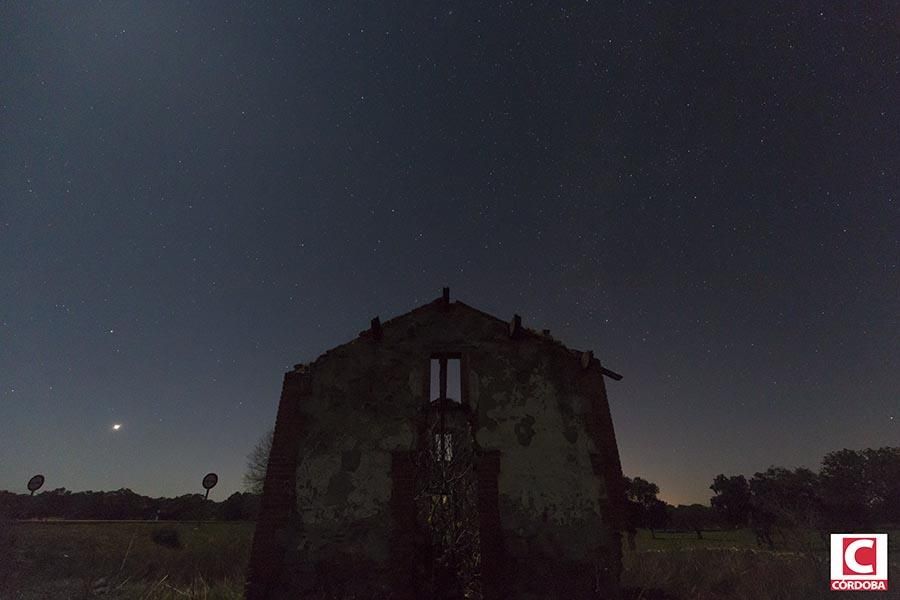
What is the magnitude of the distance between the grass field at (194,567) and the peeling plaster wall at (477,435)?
1743 millimetres

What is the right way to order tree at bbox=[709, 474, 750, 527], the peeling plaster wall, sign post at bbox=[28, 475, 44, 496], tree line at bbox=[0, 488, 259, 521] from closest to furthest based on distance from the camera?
1. the peeling plaster wall
2. sign post at bbox=[28, 475, 44, 496]
3. tree line at bbox=[0, 488, 259, 521]
4. tree at bbox=[709, 474, 750, 527]

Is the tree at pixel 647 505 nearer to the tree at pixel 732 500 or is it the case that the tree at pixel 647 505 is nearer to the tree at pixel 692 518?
the tree at pixel 692 518

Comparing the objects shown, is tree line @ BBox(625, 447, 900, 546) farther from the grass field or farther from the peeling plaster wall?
the peeling plaster wall

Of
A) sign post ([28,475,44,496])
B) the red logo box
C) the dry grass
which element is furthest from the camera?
sign post ([28,475,44,496])

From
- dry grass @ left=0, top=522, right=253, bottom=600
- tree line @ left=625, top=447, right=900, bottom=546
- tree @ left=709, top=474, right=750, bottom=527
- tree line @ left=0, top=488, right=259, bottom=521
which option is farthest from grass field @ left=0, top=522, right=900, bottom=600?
tree @ left=709, top=474, right=750, bottom=527

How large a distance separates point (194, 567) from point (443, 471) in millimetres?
14155

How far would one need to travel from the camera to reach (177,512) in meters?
36.5

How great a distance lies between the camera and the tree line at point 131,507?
36594mm

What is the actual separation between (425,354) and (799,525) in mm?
14934

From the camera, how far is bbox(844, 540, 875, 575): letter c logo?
8719mm

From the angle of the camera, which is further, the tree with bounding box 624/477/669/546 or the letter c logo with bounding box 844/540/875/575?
the tree with bounding box 624/477/669/546

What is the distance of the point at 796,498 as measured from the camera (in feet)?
177

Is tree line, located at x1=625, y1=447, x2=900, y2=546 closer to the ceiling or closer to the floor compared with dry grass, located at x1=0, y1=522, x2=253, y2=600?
closer to the floor

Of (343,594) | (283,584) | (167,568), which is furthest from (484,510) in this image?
(167,568)
